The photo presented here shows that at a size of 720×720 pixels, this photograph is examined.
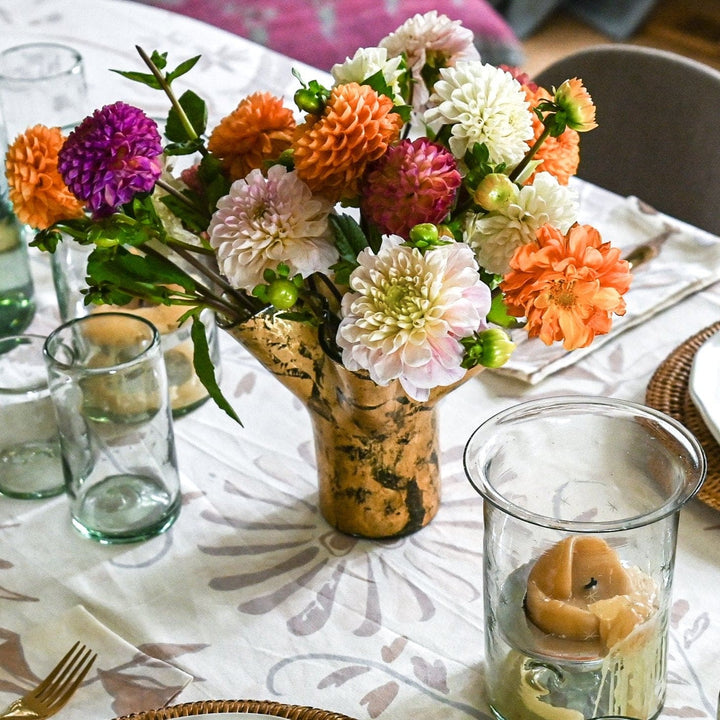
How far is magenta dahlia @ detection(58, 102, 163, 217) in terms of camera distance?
64 cm

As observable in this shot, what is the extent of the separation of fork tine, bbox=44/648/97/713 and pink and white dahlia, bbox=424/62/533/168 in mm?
426

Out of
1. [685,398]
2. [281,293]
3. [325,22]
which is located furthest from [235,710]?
[325,22]

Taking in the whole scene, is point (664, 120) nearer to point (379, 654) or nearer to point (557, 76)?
point (557, 76)

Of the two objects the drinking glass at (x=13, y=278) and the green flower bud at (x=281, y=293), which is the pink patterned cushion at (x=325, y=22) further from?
the green flower bud at (x=281, y=293)

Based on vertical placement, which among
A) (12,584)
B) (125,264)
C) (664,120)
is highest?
(125,264)

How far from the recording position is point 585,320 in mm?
607

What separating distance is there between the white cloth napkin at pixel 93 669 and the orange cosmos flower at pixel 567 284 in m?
0.35

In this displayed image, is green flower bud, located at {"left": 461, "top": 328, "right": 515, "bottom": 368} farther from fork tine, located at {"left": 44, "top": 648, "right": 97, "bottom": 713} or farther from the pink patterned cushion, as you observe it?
the pink patterned cushion

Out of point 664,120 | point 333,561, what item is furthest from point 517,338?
point 664,120

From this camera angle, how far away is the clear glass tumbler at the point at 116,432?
0.81 metres

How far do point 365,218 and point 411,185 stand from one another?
0.07 m

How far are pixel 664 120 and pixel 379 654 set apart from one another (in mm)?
937

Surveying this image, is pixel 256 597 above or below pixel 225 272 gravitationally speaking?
below

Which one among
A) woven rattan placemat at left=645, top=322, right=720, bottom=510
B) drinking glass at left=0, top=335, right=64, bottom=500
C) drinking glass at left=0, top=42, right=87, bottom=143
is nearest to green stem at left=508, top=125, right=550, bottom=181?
woven rattan placemat at left=645, top=322, right=720, bottom=510
